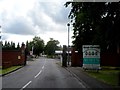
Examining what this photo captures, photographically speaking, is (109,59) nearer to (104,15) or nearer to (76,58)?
(76,58)

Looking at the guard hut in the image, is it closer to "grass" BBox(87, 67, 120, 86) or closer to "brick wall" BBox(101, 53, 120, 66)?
"grass" BBox(87, 67, 120, 86)

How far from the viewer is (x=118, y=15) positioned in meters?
26.4

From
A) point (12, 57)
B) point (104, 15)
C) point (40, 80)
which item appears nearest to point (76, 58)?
point (12, 57)

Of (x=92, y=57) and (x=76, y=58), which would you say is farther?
(x=76, y=58)

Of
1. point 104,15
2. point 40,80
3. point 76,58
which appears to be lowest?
point 40,80

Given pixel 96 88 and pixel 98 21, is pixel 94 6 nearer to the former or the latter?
pixel 98 21

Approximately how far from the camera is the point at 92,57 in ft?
138

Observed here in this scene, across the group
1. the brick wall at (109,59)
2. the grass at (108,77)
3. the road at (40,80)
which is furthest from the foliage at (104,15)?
the brick wall at (109,59)

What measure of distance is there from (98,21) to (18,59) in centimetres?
3672

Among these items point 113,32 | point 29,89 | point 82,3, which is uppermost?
point 82,3

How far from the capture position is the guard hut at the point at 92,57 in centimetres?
4191

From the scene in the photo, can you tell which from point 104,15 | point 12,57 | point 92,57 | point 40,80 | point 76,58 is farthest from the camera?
point 12,57

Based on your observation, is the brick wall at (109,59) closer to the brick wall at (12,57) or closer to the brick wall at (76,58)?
the brick wall at (76,58)

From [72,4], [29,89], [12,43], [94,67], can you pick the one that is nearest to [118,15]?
[72,4]
